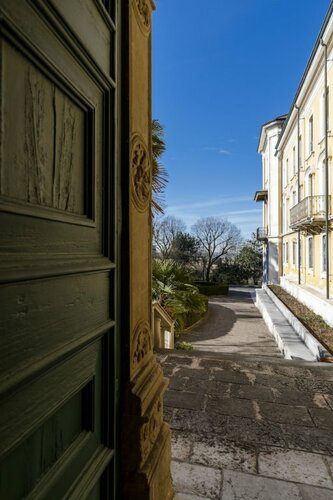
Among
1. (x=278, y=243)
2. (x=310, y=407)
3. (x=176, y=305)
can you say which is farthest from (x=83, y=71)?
(x=278, y=243)

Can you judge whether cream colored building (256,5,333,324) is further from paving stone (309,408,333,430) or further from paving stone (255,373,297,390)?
paving stone (309,408,333,430)

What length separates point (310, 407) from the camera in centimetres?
254

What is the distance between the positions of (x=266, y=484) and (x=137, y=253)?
1.62m

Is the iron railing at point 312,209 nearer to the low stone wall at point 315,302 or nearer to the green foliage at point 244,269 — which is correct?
the low stone wall at point 315,302

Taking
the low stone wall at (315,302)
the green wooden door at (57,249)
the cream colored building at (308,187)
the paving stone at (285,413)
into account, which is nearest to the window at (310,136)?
the cream colored building at (308,187)

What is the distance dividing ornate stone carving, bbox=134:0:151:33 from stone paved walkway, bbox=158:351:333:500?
2.37 meters

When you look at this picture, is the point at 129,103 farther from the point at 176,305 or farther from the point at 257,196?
the point at 257,196

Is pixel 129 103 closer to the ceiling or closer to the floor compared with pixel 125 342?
closer to the ceiling

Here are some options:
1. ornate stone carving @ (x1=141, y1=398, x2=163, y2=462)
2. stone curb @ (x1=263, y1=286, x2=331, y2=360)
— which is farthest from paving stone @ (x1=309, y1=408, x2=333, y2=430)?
stone curb @ (x1=263, y1=286, x2=331, y2=360)

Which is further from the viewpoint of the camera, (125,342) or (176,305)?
(176,305)

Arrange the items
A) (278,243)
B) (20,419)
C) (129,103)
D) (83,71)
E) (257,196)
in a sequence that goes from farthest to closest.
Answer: (257,196) < (278,243) < (129,103) < (83,71) < (20,419)

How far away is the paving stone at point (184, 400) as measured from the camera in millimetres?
2561

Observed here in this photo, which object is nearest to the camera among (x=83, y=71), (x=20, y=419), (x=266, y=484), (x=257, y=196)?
(x=20, y=419)

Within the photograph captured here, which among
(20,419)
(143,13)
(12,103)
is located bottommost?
(20,419)
